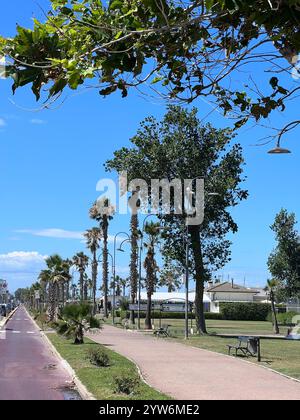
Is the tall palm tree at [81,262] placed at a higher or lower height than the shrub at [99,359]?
higher

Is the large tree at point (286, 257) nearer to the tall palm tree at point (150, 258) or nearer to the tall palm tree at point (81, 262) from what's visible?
the tall palm tree at point (150, 258)

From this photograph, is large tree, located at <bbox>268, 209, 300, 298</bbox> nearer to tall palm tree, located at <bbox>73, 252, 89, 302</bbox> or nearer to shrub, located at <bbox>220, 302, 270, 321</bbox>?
shrub, located at <bbox>220, 302, 270, 321</bbox>

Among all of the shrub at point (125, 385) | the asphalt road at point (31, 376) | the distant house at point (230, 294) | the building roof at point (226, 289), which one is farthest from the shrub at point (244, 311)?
the shrub at point (125, 385)

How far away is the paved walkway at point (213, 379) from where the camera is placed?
38.5ft

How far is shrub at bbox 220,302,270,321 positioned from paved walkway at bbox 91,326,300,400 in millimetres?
60215

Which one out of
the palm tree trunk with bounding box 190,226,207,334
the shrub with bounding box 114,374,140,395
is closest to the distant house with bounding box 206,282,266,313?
the palm tree trunk with bounding box 190,226,207,334

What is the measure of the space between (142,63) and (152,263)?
45.7 meters

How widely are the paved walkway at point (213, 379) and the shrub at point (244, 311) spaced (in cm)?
6022

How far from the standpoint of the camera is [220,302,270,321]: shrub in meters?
80.4

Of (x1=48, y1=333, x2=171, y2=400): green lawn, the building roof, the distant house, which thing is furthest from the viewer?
the building roof

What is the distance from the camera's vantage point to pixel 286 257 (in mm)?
70625

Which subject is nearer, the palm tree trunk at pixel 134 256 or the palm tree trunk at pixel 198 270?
the palm tree trunk at pixel 198 270

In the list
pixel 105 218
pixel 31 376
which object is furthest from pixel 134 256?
pixel 31 376

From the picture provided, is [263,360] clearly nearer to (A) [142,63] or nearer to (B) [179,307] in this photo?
(A) [142,63]
